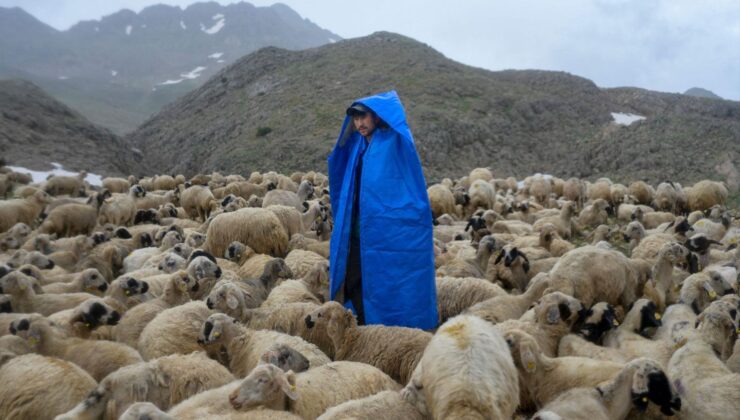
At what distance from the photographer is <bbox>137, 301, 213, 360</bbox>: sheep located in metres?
6.38

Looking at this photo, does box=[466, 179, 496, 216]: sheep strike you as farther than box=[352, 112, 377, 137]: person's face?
Yes

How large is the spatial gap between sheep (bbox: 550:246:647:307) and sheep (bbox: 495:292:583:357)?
86 centimetres

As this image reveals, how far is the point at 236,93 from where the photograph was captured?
66.2 metres

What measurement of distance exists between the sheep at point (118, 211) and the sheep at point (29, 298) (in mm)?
8077

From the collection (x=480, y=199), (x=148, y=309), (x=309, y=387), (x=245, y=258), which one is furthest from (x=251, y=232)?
(x=480, y=199)

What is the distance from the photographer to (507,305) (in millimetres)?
7508

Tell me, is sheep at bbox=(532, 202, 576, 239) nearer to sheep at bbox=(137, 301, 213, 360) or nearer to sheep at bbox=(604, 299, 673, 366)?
sheep at bbox=(604, 299, 673, 366)

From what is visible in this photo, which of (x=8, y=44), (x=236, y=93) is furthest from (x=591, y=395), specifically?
(x=8, y=44)

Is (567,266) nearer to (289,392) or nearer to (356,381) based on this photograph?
(356,381)

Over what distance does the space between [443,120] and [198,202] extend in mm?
33608

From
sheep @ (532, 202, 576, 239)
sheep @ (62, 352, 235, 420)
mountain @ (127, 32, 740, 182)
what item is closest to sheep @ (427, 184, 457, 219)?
sheep @ (532, 202, 576, 239)

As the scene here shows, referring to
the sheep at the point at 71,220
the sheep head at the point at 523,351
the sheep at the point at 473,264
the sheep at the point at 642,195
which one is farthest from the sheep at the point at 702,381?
the sheep at the point at 642,195

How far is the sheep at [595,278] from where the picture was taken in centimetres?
754

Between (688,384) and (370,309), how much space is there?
3.33m
